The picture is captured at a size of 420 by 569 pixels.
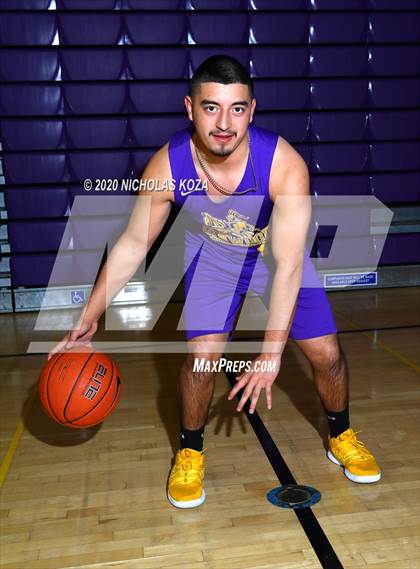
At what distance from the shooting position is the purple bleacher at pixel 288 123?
5633 millimetres

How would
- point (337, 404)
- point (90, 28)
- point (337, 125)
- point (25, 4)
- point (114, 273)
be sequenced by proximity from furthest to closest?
point (337, 125) < point (90, 28) < point (25, 4) < point (337, 404) < point (114, 273)

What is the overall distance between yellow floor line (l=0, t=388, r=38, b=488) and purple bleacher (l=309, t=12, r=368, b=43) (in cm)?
405

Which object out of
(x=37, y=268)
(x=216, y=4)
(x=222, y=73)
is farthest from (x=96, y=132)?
(x=222, y=73)

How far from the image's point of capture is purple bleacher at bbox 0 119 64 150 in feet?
17.5

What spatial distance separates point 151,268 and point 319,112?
2.08 m

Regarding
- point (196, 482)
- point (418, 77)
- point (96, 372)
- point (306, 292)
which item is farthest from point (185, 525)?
point (418, 77)

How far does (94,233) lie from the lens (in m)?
5.46

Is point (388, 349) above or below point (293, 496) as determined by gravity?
below

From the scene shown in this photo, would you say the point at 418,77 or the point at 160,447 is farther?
the point at 418,77

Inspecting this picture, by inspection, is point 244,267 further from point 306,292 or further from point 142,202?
point 142,202

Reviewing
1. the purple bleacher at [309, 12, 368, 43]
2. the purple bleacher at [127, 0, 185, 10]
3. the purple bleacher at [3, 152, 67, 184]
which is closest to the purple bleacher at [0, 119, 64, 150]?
the purple bleacher at [3, 152, 67, 184]

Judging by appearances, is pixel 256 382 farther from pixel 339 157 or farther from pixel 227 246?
pixel 339 157

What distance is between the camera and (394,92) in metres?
5.79

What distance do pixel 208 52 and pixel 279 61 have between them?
2.10 ft
